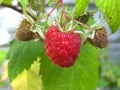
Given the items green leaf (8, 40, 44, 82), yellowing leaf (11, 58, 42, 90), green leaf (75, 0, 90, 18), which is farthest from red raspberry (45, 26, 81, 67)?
yellowing leaf (11, 58, 42, 90)

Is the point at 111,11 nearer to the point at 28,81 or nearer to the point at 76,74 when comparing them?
the point at 76,74

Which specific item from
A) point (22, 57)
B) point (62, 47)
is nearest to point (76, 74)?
point (22, 57)

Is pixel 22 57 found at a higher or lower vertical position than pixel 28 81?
higher

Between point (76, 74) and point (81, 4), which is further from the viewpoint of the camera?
point (76, 74)

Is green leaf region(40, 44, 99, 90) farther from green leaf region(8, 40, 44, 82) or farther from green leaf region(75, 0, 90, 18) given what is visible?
green leaf region(75, 0, 90, 18)

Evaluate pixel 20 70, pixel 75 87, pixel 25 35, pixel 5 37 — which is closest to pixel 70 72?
pixel 75 87

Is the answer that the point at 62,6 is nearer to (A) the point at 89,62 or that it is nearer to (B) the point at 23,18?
(B) the point at 23,18

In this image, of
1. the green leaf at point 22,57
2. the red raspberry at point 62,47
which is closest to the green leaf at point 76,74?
the green leaf at point 22,57
